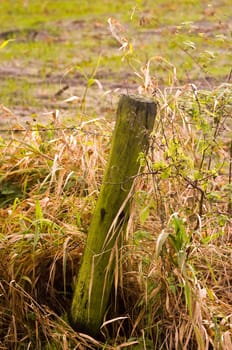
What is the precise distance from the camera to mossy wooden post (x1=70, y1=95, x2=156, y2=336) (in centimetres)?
371

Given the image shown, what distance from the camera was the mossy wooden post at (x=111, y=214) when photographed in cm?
371

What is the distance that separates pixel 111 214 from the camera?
384cm

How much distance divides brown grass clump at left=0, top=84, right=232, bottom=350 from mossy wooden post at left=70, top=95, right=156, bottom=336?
0.05 metres

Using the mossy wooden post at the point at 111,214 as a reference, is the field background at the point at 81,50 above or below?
above

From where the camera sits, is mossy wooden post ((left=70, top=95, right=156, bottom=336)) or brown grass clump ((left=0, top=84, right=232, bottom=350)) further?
brown grass clump ((left=0, top=84, right=232, bottom=350))

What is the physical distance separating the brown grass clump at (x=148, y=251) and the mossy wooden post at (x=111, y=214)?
5cm

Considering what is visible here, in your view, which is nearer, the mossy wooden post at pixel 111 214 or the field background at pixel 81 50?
the mossy wooden post at pixel 111 214

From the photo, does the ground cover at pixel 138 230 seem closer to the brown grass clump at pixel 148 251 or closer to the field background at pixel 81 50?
the brown grass clump at pixel 148 251

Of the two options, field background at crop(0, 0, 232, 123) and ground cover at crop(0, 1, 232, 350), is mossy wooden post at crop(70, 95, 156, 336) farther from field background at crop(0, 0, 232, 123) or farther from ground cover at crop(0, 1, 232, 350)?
field background at crop(0, 0, 232, 123)

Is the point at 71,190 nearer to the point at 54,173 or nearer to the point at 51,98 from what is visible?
the point at 54,173

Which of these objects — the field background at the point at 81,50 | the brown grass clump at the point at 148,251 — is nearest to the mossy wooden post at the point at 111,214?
the brown grass clump at the point at 148,251

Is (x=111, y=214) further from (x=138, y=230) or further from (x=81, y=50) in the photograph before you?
(x=81, y=50)

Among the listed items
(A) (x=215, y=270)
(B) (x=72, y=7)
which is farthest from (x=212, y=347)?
(B) (x=72, y=7)

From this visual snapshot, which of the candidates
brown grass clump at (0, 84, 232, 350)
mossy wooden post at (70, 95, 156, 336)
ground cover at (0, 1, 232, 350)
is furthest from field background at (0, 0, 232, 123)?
mossy wooden post at (70, 95, 156, 336)
